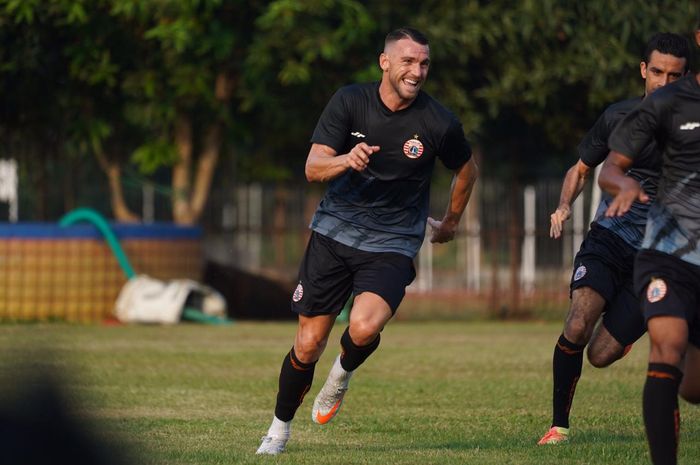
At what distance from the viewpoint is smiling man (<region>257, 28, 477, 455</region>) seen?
22.4 feet

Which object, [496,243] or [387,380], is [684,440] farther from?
[496,243]

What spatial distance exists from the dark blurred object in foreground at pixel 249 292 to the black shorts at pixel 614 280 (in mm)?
14868

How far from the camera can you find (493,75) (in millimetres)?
20297

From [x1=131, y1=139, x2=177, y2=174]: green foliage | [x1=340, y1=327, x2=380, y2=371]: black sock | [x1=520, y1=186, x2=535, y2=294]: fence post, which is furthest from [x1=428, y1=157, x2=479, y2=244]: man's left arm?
[x1=520, y1=186, x2=535, y2=294]: fence post

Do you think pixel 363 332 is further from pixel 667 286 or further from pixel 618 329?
pixel 667 286

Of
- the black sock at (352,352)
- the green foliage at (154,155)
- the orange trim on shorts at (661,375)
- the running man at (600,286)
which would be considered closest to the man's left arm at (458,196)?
the running man at (600,286)

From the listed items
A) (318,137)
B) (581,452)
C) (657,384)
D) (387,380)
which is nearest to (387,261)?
(318,137)

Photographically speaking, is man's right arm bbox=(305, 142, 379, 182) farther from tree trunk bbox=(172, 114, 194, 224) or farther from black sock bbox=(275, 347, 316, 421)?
tree trunk bbox=(172, 114, 194, 224)

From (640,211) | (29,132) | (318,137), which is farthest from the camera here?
(29,132)

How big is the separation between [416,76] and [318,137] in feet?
1.96

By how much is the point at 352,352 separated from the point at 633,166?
6.20 feet

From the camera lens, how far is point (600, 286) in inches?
291

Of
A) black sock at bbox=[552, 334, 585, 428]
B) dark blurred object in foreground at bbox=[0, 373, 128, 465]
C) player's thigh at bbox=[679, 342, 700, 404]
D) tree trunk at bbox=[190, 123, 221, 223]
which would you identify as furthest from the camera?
tree trunk at bbox=[190, 123, 221, 223]

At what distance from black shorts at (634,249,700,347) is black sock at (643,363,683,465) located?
0.83 ft
